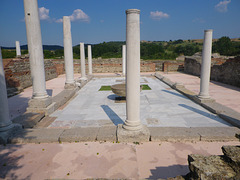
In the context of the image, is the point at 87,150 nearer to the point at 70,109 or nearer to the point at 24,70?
the point at 70,109

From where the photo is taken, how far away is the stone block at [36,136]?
14.6 ft

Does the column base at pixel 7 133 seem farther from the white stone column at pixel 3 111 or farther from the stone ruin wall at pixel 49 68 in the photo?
the stone ruin wall at pixel 49 68

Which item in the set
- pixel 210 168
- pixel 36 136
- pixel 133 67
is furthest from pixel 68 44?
pixel 210 168

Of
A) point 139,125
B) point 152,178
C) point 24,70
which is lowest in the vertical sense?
point 152,178

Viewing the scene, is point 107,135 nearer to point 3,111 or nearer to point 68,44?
point 3,111

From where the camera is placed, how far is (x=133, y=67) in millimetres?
4320

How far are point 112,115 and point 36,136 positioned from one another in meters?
2.72

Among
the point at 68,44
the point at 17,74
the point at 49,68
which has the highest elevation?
the point at 68,44

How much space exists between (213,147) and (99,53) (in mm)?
45241

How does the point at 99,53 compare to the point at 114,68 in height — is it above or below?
above

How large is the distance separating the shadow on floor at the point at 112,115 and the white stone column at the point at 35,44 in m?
2.44

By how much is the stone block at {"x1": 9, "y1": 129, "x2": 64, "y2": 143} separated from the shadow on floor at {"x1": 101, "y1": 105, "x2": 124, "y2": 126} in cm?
182

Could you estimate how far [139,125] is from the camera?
4605mm

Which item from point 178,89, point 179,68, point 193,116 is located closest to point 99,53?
A: point 179,68
